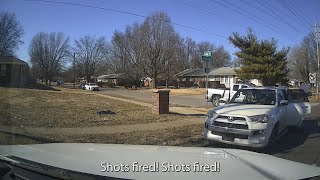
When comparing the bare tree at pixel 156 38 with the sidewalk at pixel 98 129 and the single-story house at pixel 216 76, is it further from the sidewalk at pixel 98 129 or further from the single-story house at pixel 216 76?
the sidewalk at pixel 98 129

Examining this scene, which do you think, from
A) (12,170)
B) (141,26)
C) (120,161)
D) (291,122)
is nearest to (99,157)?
(120,161)

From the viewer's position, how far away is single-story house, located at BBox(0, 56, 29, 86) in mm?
39138

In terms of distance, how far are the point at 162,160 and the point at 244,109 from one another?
7188 millimetres

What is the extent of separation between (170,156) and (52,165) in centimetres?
121

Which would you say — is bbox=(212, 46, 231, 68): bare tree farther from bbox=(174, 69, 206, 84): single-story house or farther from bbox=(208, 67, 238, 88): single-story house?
bbox=(208, 67, 238, 88): single-story house

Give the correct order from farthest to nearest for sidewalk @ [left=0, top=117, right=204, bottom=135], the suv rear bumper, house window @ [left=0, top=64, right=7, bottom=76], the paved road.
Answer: house window @ [left=0, top=64, right=7, bottom=76]
the paved road
sidewalk @ [left=0, top=117, right=204, bottom=135]
the suv rear bumper

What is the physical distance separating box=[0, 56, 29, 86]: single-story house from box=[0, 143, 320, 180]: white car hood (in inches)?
1419

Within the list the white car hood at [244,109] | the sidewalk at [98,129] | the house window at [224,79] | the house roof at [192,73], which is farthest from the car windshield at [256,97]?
the house roof at [192,73]

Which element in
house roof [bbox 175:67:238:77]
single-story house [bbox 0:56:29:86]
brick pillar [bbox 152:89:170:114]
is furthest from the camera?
house roof [bbox 175:67:238:77]

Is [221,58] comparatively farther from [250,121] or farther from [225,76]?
[250,121]

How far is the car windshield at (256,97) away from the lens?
38.8ft

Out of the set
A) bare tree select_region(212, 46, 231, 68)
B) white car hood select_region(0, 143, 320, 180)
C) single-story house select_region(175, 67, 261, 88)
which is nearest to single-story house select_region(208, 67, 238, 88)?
single-story house select_region(175, 67, 261, 88)

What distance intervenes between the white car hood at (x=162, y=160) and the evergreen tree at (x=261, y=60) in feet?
136

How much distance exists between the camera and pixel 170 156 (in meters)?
3.94
